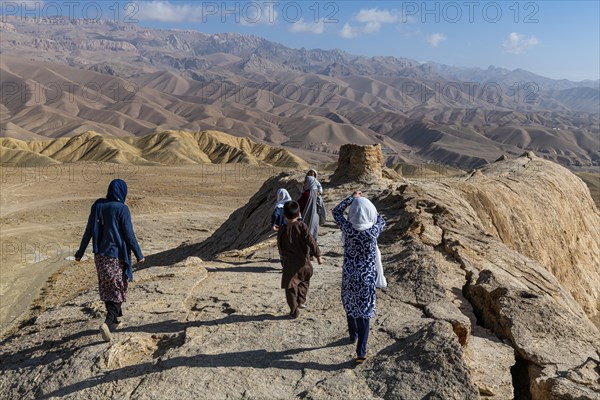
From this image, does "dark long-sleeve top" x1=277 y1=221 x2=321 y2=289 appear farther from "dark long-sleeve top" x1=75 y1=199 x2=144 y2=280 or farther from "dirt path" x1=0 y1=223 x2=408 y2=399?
"dark long-sleeve top" x1=75 y1=199 x2=144 y2=280

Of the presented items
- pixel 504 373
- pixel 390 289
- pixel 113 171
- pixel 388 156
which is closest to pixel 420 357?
pixel 504 373

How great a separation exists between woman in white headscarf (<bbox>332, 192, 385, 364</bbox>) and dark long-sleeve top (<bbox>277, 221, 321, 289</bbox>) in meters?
0.69

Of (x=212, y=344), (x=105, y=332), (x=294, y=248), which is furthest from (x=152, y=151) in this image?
(x=212, y=344)

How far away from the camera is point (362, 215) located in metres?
4.54

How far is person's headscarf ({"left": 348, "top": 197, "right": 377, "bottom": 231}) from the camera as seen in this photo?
4539mm

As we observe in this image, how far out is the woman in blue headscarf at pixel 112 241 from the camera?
507 centimetres

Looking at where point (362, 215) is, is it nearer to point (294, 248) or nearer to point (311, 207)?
point (294, 248)

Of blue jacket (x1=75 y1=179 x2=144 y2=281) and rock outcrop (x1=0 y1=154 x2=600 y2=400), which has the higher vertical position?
blue jacket (x1=75 y1=179 x2=144 y2=281)

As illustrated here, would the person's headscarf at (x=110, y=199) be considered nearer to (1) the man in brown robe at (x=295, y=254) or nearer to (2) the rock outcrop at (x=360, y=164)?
(1) the man in brown robe at (x=295, y=254)

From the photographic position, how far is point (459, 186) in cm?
1261

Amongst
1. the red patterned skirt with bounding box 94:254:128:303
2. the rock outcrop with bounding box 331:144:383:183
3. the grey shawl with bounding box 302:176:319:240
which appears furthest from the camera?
the rock outcrop with bounding box 331:144:383:183

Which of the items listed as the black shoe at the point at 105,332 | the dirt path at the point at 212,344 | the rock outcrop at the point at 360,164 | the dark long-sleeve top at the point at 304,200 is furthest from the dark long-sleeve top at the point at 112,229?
the rock outcrop at the point at 360,164

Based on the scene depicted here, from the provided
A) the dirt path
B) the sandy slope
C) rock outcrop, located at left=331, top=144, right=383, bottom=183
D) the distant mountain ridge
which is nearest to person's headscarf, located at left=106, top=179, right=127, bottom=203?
the dirt path

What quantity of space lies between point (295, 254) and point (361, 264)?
38.0 inches
